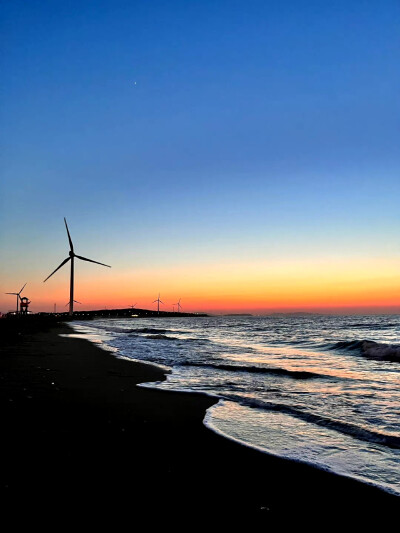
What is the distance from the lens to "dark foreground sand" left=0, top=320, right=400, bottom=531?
10.0 ft

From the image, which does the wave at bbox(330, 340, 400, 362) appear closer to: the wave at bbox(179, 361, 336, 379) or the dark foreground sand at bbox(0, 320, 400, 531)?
the wave at bbox(179, 361, 336, 379)

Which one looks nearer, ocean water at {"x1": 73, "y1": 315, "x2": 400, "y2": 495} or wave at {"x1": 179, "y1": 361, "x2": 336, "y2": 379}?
ocean water at {"x1": 73, "y1": 315, "x2": 400, "y2": 495}

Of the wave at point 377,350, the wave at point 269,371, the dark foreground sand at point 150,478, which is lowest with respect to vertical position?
the wave at point 377,350

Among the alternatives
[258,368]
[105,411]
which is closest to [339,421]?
[105,411]

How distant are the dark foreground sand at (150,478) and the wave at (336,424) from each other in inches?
73.6

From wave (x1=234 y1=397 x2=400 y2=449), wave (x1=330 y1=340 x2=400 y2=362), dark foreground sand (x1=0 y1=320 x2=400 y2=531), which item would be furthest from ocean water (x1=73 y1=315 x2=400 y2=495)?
wave (x1=330 y1=340 x2=400 y2=362)

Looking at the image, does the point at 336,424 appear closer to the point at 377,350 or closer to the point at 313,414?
the point at 313,414

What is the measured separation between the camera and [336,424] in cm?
641

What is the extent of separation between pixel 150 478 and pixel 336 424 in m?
3.95

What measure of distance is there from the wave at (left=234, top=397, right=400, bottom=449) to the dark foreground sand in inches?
73.6

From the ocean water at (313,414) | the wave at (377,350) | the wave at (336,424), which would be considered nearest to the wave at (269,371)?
the ocean water at (313,414)

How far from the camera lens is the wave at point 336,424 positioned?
5.62 metres

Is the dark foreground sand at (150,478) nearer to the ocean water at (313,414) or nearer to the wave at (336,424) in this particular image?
the ocean water at (313,414)

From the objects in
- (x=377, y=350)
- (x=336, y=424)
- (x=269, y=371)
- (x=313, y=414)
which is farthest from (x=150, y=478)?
(x=377, y=350)
